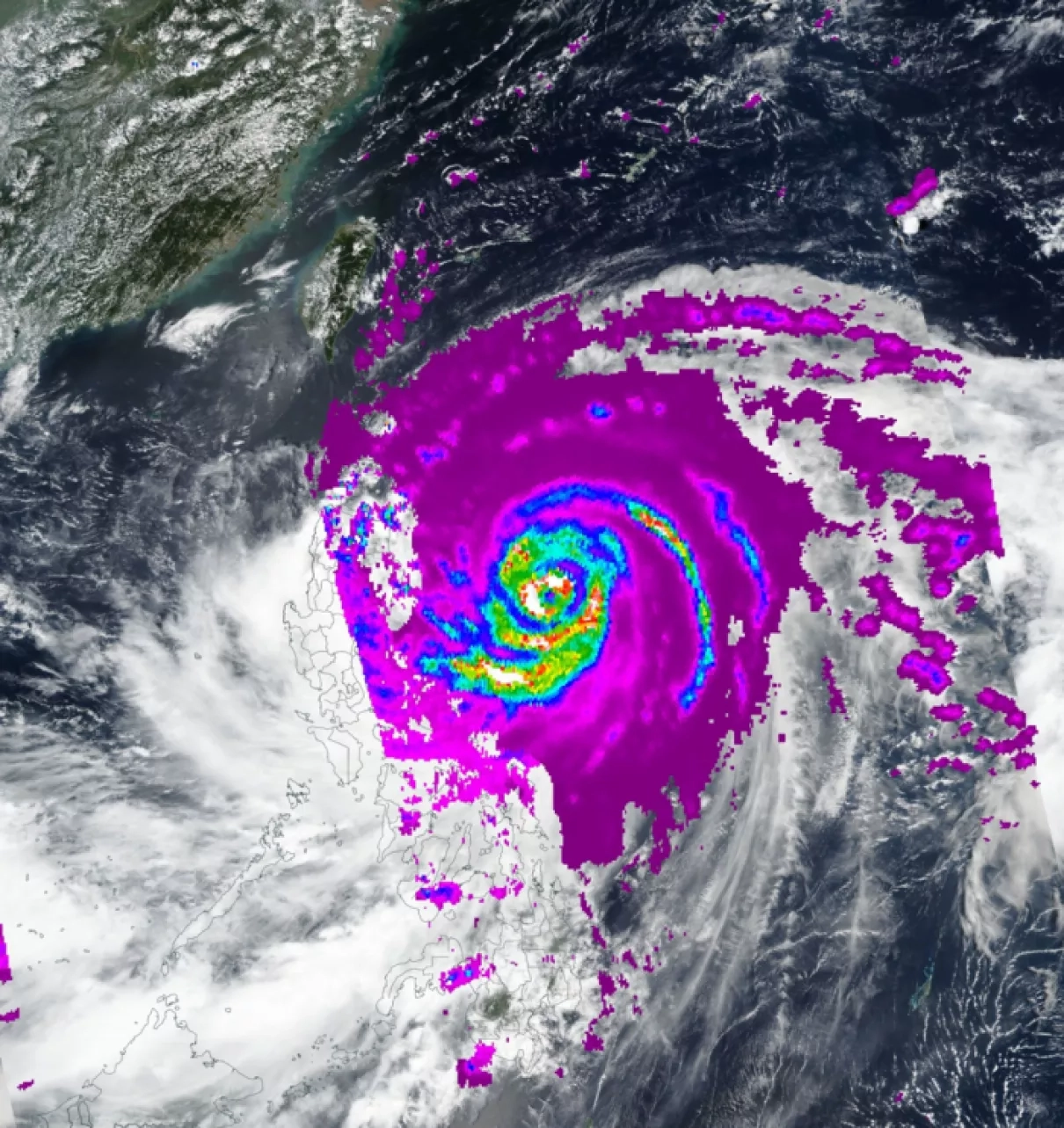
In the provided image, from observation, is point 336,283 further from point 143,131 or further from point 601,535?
point 601,535

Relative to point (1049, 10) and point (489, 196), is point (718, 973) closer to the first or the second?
point (489, 196)
